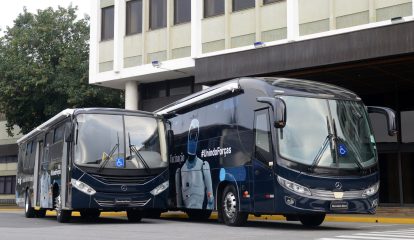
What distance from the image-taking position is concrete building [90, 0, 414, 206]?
820 inches

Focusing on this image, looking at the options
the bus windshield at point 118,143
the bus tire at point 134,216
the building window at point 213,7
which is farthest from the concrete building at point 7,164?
the bus windshield at point 118,143

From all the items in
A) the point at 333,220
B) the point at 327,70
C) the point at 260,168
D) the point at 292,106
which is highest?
the point at 327,70

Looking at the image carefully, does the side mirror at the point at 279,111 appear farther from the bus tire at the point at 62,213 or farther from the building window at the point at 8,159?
the building window at the point at 8,159

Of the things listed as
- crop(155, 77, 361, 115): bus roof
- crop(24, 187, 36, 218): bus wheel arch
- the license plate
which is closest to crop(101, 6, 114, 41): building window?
crop(24, 187, 36, 218): bus wheel arch

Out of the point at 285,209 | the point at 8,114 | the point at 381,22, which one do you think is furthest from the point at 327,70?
the point at 8,114

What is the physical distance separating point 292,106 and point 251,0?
12628 millimetres

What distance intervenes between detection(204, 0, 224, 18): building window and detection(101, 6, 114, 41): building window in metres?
6.47

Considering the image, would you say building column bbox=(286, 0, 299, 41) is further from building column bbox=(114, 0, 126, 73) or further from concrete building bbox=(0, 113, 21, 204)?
concrete building bbox=(0, 113, 21, 204)

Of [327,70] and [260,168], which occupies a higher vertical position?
[327,70]

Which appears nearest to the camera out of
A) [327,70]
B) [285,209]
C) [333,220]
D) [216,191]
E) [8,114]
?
[285,209]

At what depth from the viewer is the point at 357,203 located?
13648mm

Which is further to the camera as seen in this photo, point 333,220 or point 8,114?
point 8,114

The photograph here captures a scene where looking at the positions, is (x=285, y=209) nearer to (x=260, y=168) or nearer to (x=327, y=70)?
(x=260, y=168)

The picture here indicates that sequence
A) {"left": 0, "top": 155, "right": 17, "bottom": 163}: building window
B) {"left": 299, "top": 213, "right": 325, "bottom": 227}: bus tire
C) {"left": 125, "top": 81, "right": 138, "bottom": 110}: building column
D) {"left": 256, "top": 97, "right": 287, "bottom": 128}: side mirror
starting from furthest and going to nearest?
{"left": 0, "top": 155, "right": 17, "bottom": 163}: building window, {"left": 125, "top": 81, "right": 138, "bottom": 110}: building column, {"left": 299, "top": 213, "right": 325, "bottom": 227}: bus tire, {"left": 256, "top": 97, "right": 287, "bottom": 128}: side mirror
